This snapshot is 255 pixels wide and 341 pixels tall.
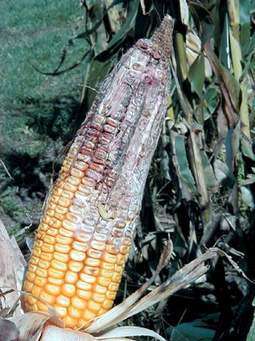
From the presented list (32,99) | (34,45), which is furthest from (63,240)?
(34,45)

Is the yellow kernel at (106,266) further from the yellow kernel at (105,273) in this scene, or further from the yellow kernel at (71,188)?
the yellow kernel at (71,188)

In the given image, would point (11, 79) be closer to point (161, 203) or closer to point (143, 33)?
point (161, 203)

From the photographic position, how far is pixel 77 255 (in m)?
1.15

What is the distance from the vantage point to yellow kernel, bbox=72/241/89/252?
3.75 feet

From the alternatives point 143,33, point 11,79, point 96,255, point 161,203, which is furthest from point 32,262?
point 11,79

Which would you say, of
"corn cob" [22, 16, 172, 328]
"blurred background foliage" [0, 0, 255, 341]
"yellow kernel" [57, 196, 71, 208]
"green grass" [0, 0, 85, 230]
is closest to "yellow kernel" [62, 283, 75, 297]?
"corn cob" [22, 16, 172, 328]

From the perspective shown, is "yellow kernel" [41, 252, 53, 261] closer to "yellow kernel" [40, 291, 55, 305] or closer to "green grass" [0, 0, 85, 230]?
"yellow kernel" [40, 291, 55, 305]

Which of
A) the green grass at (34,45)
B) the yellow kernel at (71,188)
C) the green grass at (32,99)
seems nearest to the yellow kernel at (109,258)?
the yellow kernel at (71,188)

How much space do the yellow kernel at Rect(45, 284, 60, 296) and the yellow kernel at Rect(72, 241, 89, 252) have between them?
0.20 feet

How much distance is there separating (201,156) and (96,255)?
866 millimetres

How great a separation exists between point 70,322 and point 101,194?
0.19 m

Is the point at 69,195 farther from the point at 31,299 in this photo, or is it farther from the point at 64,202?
the point at 31,299

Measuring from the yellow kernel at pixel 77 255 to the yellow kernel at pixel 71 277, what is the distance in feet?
0.07

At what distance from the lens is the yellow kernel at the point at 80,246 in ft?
3.75
